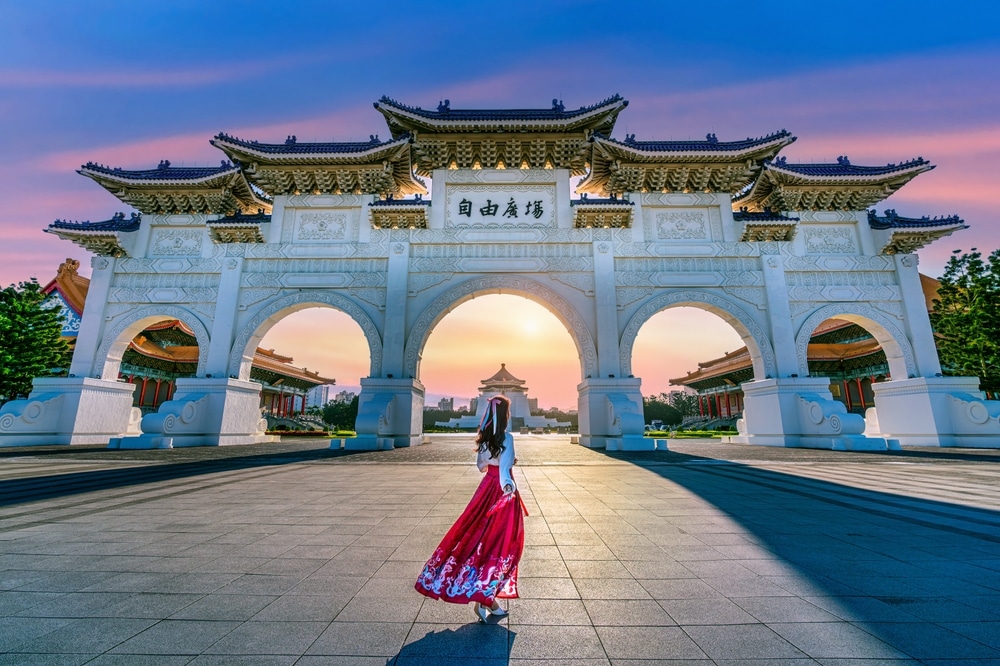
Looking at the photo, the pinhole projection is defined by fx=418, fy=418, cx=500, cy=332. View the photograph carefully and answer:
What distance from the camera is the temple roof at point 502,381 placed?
37.6 metres

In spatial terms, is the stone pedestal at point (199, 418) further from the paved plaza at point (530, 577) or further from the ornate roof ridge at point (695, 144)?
the ornate roof ridge at point (695, 144)

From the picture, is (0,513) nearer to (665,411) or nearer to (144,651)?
(144,651)

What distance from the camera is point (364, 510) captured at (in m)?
4.68

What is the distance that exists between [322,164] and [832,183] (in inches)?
692

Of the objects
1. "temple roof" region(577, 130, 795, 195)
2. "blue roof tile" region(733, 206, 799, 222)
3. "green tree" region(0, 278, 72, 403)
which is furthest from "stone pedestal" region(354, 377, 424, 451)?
"green tree" region(0, 278, 72, 403)

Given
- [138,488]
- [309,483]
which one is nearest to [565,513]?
[309,483]

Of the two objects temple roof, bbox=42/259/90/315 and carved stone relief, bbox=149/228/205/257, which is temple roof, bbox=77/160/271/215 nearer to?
carved stone relief, bbox=149/228/205/257

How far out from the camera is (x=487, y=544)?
2.34 meters

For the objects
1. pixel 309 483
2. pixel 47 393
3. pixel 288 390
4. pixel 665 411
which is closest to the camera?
pixel 309 483

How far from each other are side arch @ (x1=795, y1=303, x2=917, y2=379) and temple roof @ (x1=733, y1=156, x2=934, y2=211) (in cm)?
377

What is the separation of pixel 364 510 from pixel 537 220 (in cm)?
1169

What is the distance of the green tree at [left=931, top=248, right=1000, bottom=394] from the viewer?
14867 mm

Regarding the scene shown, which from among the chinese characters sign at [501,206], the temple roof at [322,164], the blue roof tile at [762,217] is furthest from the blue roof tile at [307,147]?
the blue roof tile at [762,217]

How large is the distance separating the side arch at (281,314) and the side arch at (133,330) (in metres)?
1.10
